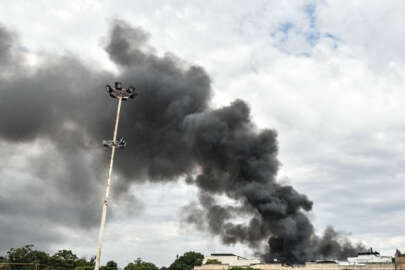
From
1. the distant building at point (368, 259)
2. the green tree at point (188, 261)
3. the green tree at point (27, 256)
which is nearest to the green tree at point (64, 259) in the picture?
the green tree at point (27, 256)

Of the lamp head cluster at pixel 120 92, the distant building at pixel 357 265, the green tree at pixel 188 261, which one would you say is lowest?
the green tree at pixel 188 261

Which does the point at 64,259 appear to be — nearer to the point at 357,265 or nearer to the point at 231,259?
the point at 231,259

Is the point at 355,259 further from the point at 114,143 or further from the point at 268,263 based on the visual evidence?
the point at 114,143

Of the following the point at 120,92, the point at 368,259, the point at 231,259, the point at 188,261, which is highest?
the point at 120,92

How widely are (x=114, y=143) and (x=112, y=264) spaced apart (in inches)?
3827

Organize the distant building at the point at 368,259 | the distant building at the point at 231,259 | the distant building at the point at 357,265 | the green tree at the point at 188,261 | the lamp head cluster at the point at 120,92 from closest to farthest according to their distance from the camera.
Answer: the lamp head cluster at the point at 120,92 < the distant building at the point at 357,265 < the distant building at the point at 368,259 < the distant building at the point at 231,259 < the green tree at the point at 188,261

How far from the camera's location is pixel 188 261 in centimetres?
12444

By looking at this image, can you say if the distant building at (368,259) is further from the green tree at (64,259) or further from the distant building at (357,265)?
the green tree at (64,259)

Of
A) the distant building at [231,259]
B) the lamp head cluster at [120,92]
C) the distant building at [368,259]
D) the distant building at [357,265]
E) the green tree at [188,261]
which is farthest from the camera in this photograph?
the green tree at [188,261]

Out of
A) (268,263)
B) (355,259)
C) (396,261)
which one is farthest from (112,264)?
(396,261)

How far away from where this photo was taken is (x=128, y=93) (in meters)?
24.7

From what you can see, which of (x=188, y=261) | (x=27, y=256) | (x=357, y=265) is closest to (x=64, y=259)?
(x=27, y=256)

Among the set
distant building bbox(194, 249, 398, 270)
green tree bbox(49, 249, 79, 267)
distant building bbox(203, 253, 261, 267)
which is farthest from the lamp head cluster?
green tree bbox(49, 249, 79, 267)

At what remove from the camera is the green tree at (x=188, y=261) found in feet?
395
